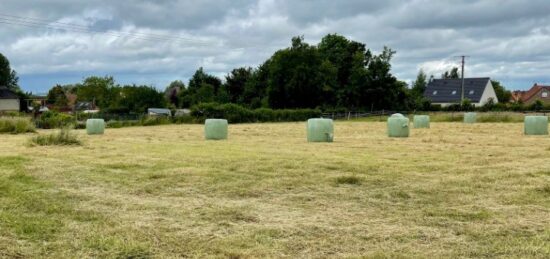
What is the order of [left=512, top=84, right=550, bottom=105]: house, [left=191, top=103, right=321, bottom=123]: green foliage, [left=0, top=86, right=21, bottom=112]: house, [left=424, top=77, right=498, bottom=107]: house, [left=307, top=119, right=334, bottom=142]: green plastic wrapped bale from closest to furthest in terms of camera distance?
[left=307, top=119, right=334, bottom=142]: green plastic wrapped bale
[left=191, top=103, right=321, bottom=123]: green foliage
[left=0, top=86, right=21, bottom=112]: house
[left=424, top=77, right=498, bottom=107]: house
[left=512, top=84, right=550, bottom=105]: house

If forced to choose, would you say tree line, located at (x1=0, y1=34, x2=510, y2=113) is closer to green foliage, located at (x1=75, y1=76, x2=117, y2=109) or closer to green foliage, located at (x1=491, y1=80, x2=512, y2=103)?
green foliage, located at (x1=75, y1=76, x2=117, y2=109)

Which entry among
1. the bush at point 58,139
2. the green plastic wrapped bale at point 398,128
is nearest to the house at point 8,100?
the bush at point 58,139

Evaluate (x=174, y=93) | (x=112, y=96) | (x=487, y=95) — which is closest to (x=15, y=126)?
(x=112, y=96)

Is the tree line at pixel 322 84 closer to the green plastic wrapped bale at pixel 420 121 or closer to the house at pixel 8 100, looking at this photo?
the house at pixel 8 100

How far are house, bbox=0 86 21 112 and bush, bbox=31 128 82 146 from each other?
60.0m

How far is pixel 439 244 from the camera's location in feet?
16.5

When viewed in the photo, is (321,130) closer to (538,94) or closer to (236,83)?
(236,83)

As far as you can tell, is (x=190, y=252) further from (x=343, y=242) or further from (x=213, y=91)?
(x=213, y=91)

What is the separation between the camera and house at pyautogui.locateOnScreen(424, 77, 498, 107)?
8856cm

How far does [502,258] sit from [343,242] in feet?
4.24

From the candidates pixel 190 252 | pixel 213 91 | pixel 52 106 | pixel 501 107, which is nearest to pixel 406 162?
pixel 190 252

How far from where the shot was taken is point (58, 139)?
16578 mm

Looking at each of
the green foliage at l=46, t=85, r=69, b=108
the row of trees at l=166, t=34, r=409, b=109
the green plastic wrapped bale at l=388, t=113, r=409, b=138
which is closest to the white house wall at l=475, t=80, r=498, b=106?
the row of trees at l=166, t=34, r=409, b=109

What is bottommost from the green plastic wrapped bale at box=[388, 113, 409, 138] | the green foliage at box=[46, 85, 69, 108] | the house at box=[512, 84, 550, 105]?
the green plastic wrapped bale at box=[388, 113, 409, 138]
